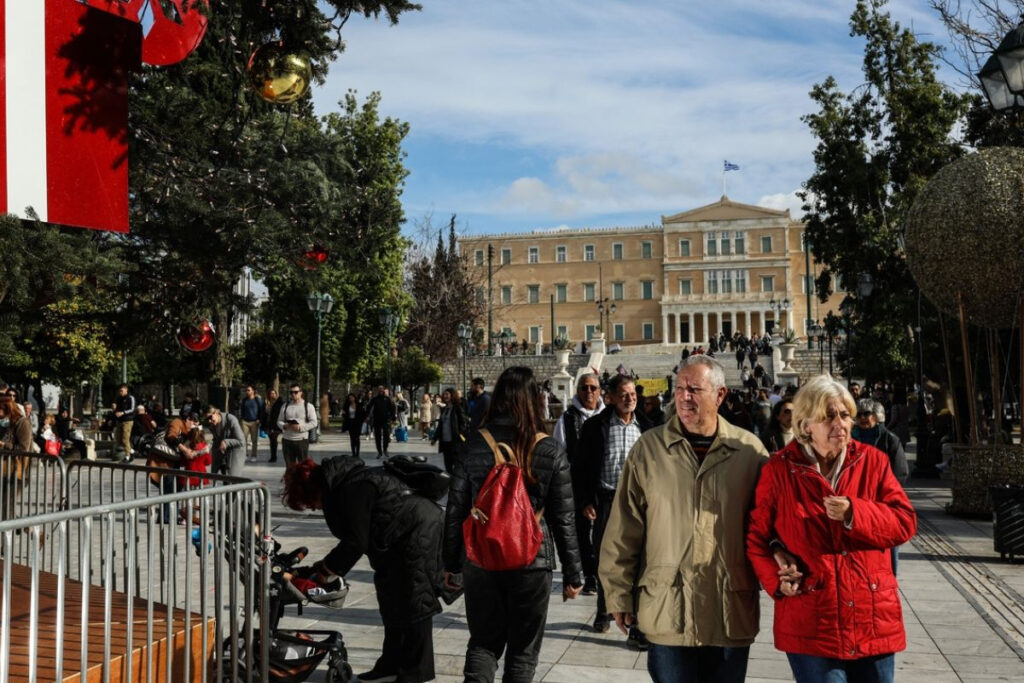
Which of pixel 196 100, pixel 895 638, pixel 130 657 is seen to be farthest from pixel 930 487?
pixel 130 657

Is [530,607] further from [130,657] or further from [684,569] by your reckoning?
[130,657]

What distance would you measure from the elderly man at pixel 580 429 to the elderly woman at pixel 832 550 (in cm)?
372

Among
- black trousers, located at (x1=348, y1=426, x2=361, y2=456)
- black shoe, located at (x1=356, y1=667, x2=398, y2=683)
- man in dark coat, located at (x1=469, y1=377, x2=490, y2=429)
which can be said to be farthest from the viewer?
black trousers, located at (x1=348, y1=426, x2=361, y2=456)

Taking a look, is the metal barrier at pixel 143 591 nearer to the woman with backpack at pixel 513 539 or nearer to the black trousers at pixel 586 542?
the woman with backpack at pixel 513 539

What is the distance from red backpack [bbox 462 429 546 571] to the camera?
416 centimetres

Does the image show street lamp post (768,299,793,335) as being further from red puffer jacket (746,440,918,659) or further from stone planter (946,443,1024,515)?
red puffer jacket (746,440,918,659)

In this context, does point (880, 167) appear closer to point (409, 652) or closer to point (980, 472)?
point (980, 472)

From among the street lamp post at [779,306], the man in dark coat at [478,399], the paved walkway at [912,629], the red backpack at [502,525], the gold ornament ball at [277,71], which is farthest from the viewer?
the street lamp post at [779,306]

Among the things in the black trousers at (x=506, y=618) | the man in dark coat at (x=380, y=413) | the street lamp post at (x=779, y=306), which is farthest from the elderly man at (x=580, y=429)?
the street lamp post at (x=779, y=306)

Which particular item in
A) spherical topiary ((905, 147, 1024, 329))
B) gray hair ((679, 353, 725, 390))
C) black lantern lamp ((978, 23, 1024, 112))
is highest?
black lantern lamp ((978, 23, 1024, 112))

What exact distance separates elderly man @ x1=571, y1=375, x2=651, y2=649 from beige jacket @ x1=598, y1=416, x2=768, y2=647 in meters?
3.08

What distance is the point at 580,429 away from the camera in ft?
23.5

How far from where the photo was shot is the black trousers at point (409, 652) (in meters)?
5.00

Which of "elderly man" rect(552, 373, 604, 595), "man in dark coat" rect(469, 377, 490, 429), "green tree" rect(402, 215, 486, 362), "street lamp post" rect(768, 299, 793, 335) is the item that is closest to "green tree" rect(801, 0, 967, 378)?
"man in dark coat" rect(469, 377, 490, 429)
